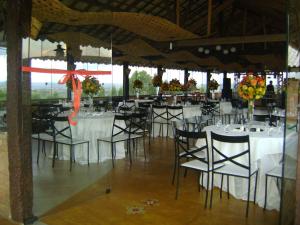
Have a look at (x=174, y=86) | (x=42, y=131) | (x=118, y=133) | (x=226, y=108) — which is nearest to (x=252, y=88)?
(x=118, y=133)

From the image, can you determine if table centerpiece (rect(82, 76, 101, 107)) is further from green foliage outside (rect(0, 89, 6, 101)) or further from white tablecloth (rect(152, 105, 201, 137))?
white tablecloth (rect(152, 105, 201, 137))

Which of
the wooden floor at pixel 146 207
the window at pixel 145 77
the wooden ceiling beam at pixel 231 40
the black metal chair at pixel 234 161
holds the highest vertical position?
the wooden ceiling beam at pixel 231 40

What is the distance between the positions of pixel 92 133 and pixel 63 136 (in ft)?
1.63

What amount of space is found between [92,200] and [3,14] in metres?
2.27

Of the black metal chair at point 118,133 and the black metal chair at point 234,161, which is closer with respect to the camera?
the black metal chair at point 234,161

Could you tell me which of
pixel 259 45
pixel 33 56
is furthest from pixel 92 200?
pixel 259 45

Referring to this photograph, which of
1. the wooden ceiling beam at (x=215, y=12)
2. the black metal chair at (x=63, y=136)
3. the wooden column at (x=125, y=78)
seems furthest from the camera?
the wooden column at (x=125, y=78)

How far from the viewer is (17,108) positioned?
3115 millimetres

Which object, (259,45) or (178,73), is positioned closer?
(259,45)

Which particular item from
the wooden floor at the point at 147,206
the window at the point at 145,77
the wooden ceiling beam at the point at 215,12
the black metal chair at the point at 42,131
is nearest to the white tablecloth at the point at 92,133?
the black metal chair at the point at 42,131

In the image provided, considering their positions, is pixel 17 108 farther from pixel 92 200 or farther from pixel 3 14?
pixel 92 200

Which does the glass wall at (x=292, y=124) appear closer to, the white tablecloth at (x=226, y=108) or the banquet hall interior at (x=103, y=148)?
the banquet hall interior at (x=103, y=148)

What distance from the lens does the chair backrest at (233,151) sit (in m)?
3.54

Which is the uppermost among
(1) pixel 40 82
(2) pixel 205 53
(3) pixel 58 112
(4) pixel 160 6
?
(4) pixel 160 6
